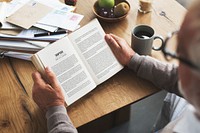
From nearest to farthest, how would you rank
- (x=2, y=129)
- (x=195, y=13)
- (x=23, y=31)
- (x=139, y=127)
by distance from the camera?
(x=195, y=13), (x=2, y=129), (x=23, y=31), (x=139, y=127)

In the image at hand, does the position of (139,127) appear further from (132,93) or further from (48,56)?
(48,56)

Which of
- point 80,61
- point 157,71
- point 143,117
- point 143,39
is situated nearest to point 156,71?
point 157,71

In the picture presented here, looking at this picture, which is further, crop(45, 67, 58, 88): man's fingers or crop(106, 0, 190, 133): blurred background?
crop(106, 0, 190, 133): blurred background

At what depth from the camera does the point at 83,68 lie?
1.03 metres

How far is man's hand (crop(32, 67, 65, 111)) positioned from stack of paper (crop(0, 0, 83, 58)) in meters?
0.19

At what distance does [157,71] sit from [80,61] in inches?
10.5

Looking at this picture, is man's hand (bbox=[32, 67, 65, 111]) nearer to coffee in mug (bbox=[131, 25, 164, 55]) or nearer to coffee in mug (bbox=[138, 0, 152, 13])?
coffee in mug (bbox=[131, 25, 164, 55])

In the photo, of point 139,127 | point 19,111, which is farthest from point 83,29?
point 139,127

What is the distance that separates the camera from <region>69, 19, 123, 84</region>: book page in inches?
41.0

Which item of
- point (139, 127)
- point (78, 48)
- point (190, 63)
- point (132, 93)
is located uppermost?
point (190, 63)

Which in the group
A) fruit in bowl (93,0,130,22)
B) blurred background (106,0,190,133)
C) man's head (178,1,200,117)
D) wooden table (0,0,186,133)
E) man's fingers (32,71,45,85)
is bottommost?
blurred background (106,0,190,133)

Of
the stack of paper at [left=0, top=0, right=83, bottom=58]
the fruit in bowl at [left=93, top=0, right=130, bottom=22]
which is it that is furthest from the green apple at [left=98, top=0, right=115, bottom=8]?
the stack of paper at [left=0, top=0, right=83, bottom=58]

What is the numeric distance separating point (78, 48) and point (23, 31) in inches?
10.2

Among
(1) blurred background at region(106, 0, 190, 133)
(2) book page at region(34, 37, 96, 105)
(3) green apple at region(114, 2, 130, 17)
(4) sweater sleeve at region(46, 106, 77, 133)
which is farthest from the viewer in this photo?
(1) blurred background at region(106, 0, 190, 133)
